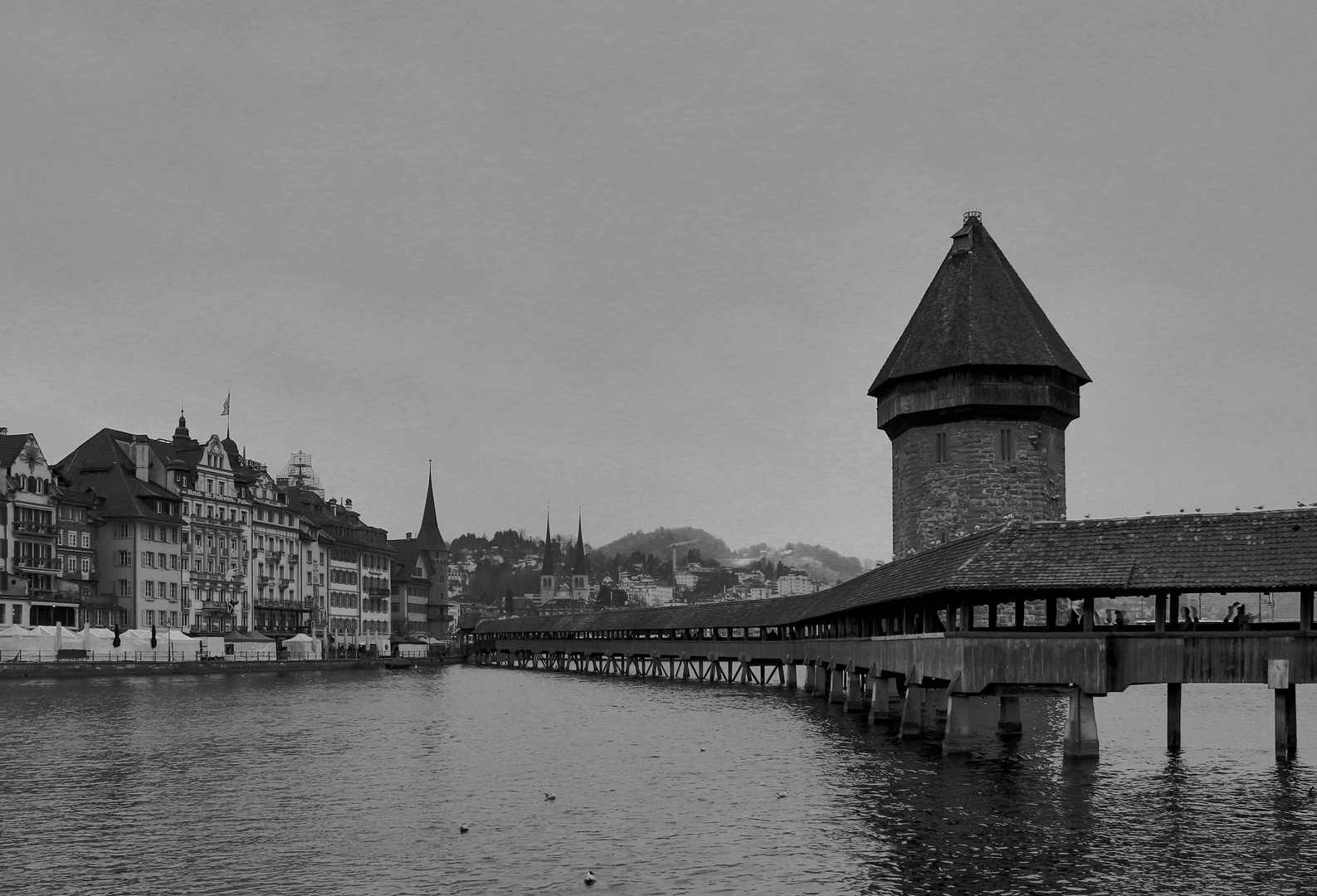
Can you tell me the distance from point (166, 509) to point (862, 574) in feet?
234

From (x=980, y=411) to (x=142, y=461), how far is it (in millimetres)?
69548

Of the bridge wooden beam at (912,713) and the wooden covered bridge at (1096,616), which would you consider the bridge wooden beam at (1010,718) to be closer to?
the bridge wooden beam at (912,713)

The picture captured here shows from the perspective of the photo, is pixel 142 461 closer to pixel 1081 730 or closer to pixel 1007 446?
pixel 1007 446

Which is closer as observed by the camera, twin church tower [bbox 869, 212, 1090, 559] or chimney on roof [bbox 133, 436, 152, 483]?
twin church tower [bbox 869, 212, 1090, 559]

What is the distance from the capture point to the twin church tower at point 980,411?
67000mm

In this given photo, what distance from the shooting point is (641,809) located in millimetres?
29734

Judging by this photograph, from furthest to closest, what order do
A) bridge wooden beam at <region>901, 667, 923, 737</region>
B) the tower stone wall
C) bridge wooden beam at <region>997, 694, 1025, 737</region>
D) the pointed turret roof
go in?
the pointed turret roof < the tower stone wall < bridge wooden beam at <region>997, 694, 1025, 737</region> < bridge wooden beam at <region>901, 667, 923, 737</region>

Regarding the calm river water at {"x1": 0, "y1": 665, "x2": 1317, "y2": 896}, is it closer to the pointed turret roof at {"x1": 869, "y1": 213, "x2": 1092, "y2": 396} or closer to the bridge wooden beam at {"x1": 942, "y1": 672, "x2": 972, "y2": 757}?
the bridge wooden beam at {"x1": 942, "y1": 672, "x2": 972, "y2": 757}

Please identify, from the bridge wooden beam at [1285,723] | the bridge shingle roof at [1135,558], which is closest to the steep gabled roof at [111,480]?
the bridge shingle roof at [1135,558]

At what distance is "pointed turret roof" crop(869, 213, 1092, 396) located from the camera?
6800 centimetres

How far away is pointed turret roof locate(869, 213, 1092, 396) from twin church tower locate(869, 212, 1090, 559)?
7 centimetres

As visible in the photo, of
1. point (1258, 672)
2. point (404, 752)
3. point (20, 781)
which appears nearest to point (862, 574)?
point (404, 752)

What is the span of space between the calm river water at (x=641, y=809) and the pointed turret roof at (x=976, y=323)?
20.5 metres

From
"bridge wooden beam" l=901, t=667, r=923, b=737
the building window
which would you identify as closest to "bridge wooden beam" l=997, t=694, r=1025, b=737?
"bridge wooden beam" l=901, t=667, r=923, b=737
